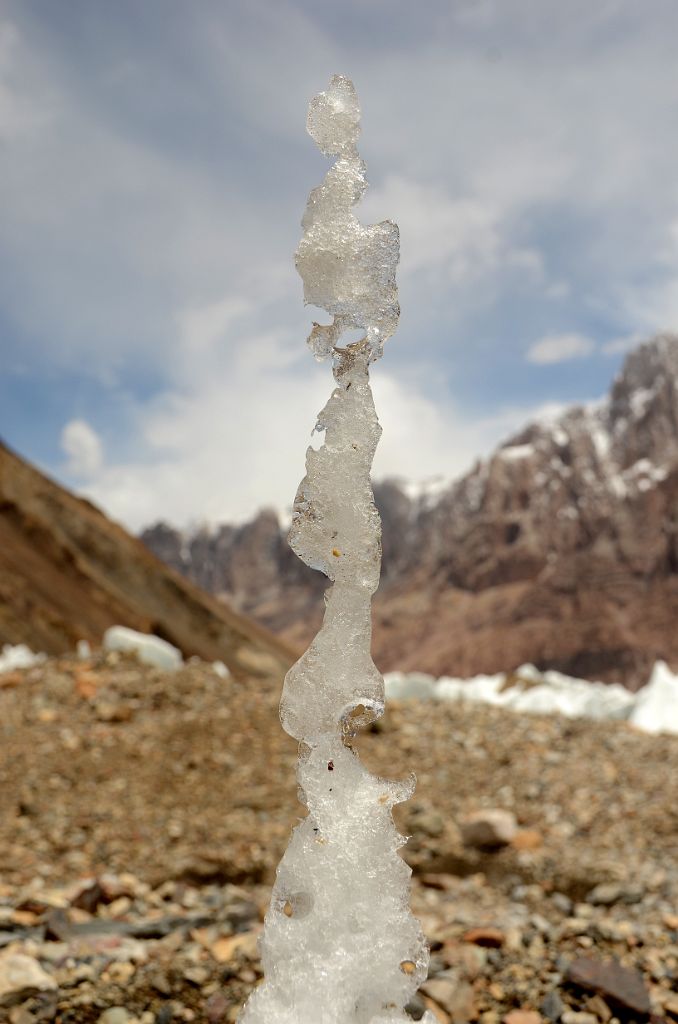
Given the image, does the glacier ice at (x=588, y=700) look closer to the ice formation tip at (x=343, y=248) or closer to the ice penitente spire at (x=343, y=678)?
the ice penitente spire at (x=343, y=678)

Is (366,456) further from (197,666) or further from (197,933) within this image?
(197,666)

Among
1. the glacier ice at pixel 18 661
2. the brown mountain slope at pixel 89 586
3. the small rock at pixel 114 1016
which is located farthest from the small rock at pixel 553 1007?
the brown mountain slope at pixel 89 586

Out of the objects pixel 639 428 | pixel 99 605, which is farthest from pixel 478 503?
pixel 99 605

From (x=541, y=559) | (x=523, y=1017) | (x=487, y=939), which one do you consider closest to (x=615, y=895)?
(x=487, y=939)

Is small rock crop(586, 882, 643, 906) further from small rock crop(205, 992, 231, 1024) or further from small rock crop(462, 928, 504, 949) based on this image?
small rock crop(205, 992, 231, 1024)

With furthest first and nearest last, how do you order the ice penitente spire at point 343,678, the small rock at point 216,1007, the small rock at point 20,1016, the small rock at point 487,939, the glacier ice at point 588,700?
the glacier ice at point 588,700, the small rock at point 487,939, the small rock at point 216,1007, the small rock at point 20,1016, the ice penitente spire at point 343,678

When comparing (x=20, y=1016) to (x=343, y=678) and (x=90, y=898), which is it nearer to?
(x=90, y=898)

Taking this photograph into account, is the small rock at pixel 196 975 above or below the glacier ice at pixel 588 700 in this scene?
below
